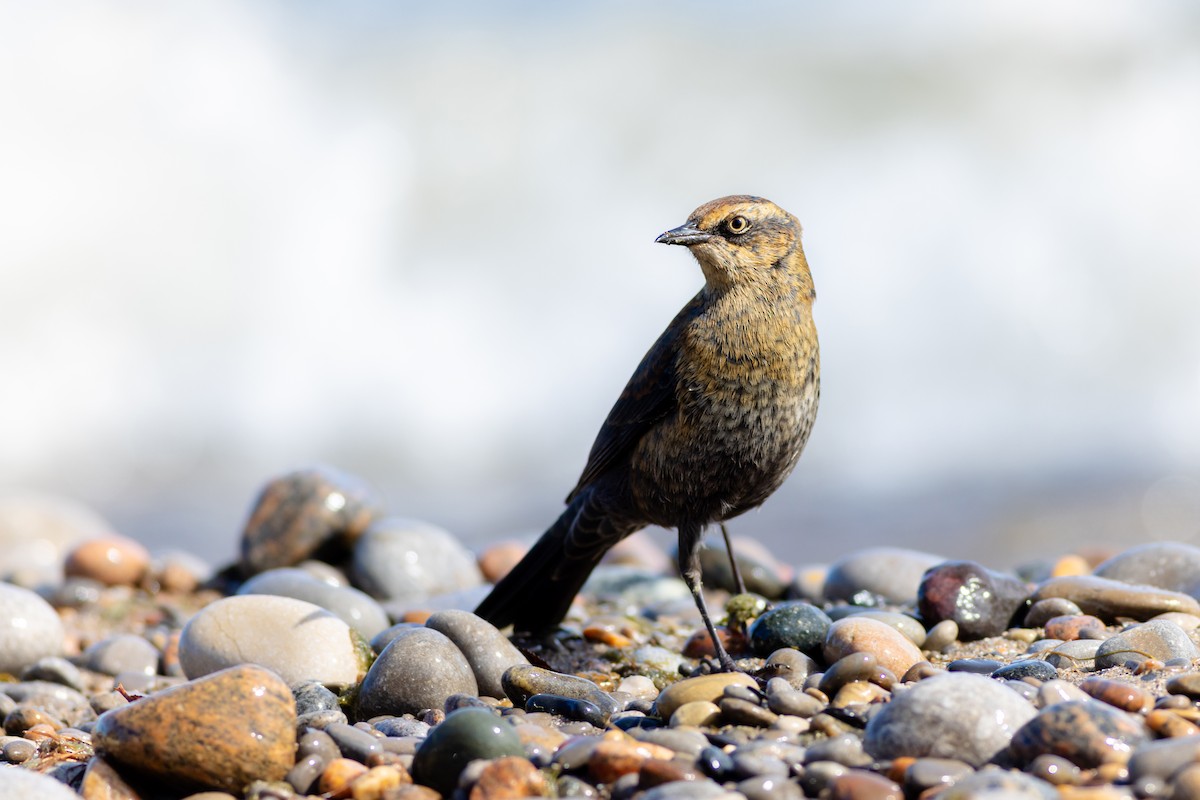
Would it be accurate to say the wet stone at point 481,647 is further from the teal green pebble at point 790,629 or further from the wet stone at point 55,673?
the wet stone at point 55,673

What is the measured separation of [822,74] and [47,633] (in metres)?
15.2

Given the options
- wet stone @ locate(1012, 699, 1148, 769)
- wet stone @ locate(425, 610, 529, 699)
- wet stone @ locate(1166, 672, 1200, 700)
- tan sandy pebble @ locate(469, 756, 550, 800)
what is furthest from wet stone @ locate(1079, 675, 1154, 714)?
wet stone @ locate(425, 610, 529, 699)

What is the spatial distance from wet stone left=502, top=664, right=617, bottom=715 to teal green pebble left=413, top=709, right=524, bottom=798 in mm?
755

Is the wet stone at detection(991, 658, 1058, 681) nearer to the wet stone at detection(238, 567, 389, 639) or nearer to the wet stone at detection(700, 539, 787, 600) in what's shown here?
the wet stone at detection(700, 539, 787, 600)

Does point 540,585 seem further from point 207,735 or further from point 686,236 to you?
point 207,735

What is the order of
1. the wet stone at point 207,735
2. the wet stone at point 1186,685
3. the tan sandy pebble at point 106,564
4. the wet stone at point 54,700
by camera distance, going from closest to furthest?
the wet stone at point 207,735, the wet stone at point 1186,685, the wet stone at point 54,700, the tan sandy pebble at point 106,564

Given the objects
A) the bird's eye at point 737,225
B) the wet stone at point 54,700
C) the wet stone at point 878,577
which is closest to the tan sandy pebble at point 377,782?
the wet stone at point 54,700

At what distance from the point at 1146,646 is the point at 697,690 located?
5.73 ft

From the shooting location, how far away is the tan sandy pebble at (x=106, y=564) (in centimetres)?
744

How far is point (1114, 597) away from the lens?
5043 millimetres

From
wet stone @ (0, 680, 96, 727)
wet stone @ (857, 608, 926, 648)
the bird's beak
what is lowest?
wet stone @ (0, 680, 96, 727)

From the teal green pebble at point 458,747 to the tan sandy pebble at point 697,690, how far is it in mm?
663

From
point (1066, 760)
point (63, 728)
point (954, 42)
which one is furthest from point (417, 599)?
point (954, 42)

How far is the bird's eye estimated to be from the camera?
4.87 metres
